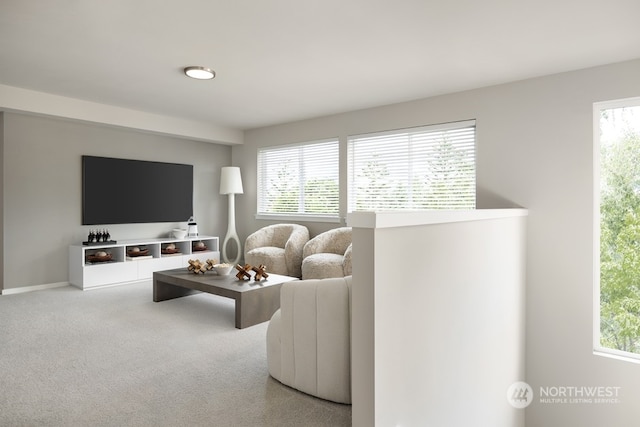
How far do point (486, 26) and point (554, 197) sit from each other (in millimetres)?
1772

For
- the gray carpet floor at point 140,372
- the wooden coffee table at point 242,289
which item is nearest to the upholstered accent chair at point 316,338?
the gray carpet floor at point 140,372

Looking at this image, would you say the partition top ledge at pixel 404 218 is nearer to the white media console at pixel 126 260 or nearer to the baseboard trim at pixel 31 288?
the white media console at pixel 126 260

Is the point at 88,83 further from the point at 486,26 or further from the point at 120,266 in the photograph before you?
the point at 486,26

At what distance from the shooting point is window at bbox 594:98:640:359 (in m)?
3.35

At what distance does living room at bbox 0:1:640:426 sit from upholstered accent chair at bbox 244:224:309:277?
0.39 metres

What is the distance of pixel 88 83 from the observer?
13.0 ft

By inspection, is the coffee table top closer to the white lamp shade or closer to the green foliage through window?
the white lamp shade

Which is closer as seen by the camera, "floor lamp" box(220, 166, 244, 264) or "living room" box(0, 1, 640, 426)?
"living room" box(0, 1, 640, 426)

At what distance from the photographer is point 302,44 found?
2969 mm

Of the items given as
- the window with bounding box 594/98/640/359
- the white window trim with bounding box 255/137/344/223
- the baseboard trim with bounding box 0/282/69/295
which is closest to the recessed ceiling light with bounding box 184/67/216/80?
the white window trim with bounding box 255/137/344/223

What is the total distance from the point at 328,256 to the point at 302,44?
2.46 metres

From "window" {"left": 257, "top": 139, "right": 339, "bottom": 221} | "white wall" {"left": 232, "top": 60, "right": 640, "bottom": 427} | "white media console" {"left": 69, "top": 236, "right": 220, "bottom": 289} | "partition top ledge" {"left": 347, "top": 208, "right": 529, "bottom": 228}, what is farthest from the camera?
"window" {"left": 257, "top": 139, "right": 339, "bottom": 221}

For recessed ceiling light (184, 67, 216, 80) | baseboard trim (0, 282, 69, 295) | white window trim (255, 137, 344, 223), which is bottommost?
baseboard trim (0, 282, 69, 295)

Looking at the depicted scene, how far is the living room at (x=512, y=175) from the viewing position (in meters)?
3.38
